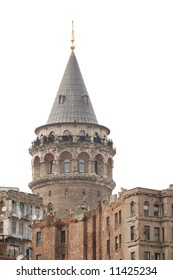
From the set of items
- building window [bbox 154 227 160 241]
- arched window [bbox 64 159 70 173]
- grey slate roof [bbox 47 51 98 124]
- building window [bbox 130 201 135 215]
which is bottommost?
building window [bbox 154 227 160 241]

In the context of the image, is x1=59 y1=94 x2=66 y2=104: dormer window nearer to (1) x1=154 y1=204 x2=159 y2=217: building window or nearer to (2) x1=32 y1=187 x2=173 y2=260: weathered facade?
(2) x1=32 y1=187 x2=173 y2=260: weathered facade

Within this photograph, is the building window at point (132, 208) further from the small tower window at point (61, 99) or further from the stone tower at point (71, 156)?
the small tower window at point (61, 99)

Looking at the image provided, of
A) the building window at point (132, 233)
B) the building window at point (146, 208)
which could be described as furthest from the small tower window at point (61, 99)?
the building window at point (132, 233)

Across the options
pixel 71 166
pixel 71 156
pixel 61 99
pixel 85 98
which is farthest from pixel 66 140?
pixel 85 98

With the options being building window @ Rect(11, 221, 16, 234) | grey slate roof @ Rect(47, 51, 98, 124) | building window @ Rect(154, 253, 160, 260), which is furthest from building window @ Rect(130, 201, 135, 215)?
grey slate roof @ Rect(47, 51, 98, 124)

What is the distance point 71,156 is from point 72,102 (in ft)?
32.7

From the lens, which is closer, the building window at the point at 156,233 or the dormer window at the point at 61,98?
the building window at the point at 156,233

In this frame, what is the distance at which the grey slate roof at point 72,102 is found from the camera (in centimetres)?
15162

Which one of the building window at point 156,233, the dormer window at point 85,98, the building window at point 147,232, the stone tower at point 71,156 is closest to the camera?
the building window at point 147,232

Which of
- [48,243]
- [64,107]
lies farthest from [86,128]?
[48,243]

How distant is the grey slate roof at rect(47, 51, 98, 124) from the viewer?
151625 mm

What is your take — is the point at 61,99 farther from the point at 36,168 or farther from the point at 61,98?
the point at 36,168

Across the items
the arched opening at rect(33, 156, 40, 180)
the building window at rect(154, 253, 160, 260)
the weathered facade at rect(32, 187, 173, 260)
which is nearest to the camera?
the building window at rect(154, 253, 160, 260)
